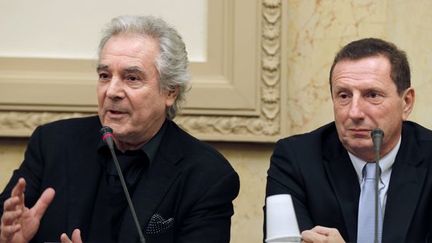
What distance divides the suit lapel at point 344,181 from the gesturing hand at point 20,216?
1.17 metres

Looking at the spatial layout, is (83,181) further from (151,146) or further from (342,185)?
(342,185)

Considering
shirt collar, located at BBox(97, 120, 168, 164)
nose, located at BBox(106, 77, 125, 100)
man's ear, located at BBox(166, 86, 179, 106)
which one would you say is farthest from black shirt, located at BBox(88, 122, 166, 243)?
nose, located at BBox(106, 77, 125, 100)

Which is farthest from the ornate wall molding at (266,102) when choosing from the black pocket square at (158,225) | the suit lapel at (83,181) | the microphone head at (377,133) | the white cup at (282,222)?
the white cup at (282,222)

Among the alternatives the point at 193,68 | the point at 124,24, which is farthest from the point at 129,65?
the point at 193,68

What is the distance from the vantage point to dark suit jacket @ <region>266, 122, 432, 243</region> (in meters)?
5.64

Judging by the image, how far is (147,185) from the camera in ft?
18.7

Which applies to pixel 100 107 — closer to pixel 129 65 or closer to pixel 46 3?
pixel 129 65

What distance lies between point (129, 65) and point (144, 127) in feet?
0.88

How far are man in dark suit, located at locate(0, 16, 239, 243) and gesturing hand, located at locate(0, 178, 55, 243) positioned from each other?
0.21 meters

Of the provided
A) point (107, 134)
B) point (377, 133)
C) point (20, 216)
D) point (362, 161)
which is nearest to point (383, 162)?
point (362, 161)

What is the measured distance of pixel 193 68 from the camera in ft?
23.2

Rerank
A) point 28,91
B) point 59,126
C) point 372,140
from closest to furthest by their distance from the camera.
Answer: point 372,140 < point 59,126 < point 28,91

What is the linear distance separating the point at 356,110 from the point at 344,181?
0.31 m

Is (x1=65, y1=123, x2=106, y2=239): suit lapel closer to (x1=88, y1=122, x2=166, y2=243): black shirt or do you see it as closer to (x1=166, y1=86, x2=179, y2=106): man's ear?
(x1=88, y1=122, x2=166, y2=243): black shirt
